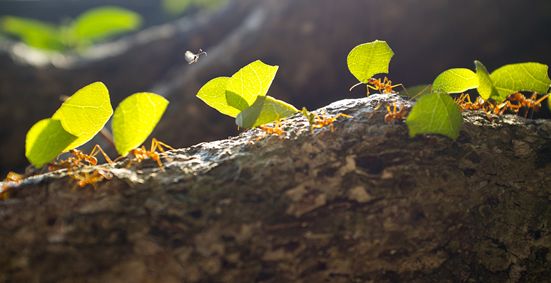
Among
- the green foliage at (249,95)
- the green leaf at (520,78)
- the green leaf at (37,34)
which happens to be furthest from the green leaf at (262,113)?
the green leaf at (37,34)

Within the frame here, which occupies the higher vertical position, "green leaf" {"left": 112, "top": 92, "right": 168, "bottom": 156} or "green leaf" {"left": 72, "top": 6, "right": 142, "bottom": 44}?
"green leaf" {"left": 72, "top": 6, "right": 142, "bottom": 44}

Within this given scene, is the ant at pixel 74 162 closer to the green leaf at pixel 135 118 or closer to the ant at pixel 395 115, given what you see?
the green leaf at pixel 135 118

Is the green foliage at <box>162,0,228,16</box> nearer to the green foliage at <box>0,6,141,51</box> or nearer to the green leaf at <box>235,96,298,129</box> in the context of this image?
the green foliage at <box>0,6,141,51</box>

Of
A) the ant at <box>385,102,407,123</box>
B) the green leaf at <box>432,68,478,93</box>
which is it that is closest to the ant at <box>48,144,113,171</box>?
the ant at <box>385,102,407,123</box>

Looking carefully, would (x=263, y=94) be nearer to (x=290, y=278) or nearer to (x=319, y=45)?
(x=290, y=278)

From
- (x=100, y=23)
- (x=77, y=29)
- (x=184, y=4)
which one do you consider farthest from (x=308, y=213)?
(x=184, y=4)
